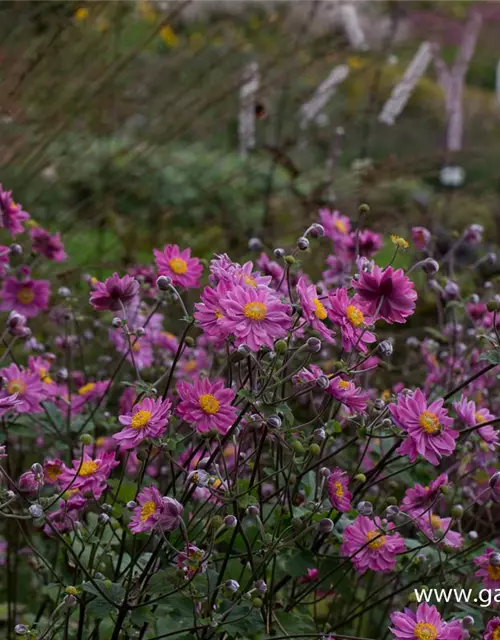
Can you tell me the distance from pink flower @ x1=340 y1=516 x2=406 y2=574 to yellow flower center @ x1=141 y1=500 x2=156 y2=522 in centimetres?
31

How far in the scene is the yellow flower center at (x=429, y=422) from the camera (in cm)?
107

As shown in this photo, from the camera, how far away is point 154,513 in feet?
3.35

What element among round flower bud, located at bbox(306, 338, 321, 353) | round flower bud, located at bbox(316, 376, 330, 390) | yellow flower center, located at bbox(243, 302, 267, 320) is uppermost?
yellow flower center, located at bbox(243, 302, 267, 320)

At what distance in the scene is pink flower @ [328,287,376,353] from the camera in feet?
3.60

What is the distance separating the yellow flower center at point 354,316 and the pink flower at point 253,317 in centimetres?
10

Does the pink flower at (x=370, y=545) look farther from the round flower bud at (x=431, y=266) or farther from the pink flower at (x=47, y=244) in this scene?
the pink flower at (x=47, y=244)

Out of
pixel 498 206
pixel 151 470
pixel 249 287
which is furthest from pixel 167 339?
pixel 498 206

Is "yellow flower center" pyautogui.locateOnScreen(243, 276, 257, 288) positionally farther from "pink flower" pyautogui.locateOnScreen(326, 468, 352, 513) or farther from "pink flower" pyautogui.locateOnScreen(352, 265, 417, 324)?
"pink flower" pyautogui.locateOnScreen(326, 468, 352, 513)

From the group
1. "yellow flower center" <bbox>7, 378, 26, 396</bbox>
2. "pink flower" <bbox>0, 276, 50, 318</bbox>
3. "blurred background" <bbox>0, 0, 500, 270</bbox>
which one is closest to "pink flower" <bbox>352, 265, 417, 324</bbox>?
"yellow flower center" <bbox>7, 378, 26, 396</bbox>

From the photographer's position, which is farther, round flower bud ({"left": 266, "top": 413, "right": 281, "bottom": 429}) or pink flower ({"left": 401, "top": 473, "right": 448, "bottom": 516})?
pink flower ({"left": 401, "top": 473, "right": 448, "bottom": 516})

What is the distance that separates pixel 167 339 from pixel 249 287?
2.30ft

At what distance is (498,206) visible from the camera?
20.5 ft

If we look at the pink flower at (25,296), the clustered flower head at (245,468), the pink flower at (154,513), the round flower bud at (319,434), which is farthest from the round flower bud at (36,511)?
the pink flower at (25,296)

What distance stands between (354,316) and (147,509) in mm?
337
